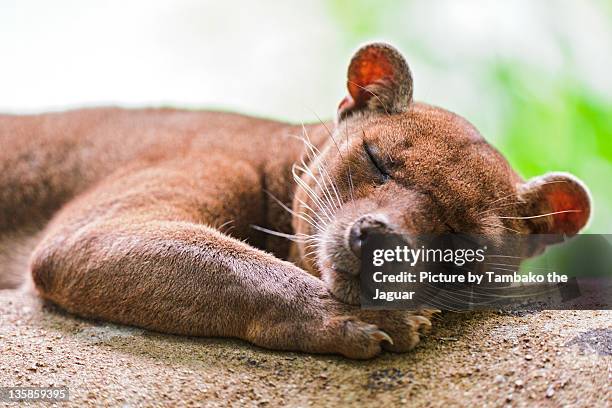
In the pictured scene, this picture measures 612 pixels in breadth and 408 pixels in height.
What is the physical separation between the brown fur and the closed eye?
0.01m

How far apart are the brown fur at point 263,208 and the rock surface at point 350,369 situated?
0.11 meters

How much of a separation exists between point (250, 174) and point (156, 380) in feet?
5.29

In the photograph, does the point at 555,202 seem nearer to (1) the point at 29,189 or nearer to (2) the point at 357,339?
(2) the point at 357,339

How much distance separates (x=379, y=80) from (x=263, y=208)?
917mm

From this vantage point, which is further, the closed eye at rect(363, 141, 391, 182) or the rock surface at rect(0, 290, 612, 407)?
the closed eye at rect(363, 141, 391, 182)

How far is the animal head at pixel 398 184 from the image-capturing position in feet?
9.71

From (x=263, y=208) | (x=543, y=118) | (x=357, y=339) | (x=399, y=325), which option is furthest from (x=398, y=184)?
(x=543, y=118)

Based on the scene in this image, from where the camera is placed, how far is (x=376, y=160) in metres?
3.26

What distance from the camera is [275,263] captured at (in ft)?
10.1

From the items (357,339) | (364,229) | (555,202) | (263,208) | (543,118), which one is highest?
(543,118)

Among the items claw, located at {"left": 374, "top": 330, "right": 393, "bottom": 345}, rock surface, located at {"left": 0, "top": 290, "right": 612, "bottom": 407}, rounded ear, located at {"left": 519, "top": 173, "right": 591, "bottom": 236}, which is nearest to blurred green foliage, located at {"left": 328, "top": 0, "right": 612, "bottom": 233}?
rounded ear, located at {"left": 519, "top": 173, "right": 591, "bottom": 236}

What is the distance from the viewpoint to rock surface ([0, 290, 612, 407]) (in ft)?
7.93

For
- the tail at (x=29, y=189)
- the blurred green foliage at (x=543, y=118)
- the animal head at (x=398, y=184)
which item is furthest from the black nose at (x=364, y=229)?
the blurred green foliage at (x=543, y=118)

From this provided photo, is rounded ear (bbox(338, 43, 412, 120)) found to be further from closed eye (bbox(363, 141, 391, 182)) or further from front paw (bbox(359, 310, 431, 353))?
front paw (bbox(359, 310, 431, 353))
